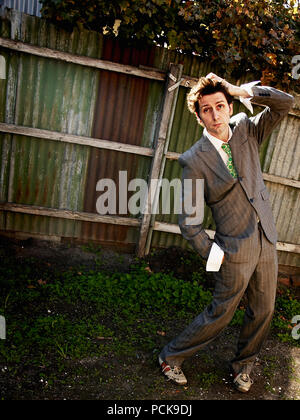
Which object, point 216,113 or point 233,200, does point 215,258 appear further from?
point 216,113

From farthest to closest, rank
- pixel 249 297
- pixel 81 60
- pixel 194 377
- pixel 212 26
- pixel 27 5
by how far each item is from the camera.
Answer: pixel 27 5 < pixel 81 60 < pixel 212 26 < pixel 194 377 < pixel 249 297

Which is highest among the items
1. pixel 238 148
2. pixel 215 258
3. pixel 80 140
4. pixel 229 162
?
pixel 238 148

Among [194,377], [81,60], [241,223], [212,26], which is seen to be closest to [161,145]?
[81,60]

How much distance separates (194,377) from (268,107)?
236 centimetres

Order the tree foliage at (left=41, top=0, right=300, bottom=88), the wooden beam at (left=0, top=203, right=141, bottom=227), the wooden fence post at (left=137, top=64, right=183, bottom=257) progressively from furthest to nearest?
the wooden beam at (left=0, top=203, right=141, bottom=227) → the wooden fence post at (left=137, top=64, right=183, bottom=257) → the tree foliage at (left=41, top=0, right=300, bottom=88)

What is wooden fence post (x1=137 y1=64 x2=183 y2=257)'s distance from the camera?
181 inches

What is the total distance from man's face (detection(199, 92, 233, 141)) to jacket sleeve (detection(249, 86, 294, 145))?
0.22 m

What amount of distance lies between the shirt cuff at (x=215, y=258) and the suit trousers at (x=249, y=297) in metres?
0.07

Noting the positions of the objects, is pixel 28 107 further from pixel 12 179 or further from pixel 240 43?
pixel 240 43

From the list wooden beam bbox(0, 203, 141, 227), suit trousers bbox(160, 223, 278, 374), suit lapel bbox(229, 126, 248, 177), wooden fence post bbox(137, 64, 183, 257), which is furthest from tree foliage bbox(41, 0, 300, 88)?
suit trousers bbox(160, 223, 278, 374)

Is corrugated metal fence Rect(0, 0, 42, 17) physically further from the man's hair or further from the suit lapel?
the suit lapel

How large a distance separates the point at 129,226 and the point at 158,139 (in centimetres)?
133

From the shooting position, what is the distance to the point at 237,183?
104 inches

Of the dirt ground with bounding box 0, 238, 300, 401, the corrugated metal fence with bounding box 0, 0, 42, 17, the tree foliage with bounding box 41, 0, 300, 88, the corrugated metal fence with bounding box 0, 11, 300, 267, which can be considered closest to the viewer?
the dirt ground with bounding box 0, 238, 300, 401
